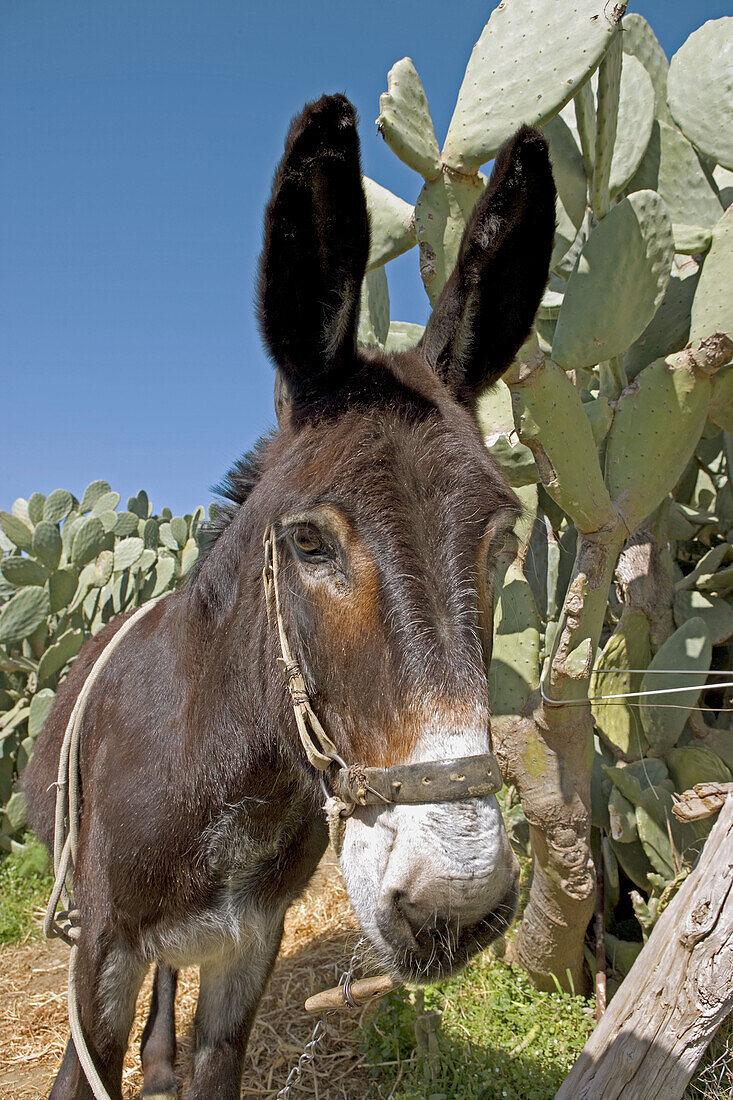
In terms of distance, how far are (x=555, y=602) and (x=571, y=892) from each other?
166 centimetres

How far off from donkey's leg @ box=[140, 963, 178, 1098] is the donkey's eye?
2.71 m

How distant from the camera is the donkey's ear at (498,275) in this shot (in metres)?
1.94

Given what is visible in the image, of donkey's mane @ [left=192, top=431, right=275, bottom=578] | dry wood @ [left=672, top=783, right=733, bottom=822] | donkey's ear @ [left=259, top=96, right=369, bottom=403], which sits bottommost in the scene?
dry wood @ [left=672, top=783, right=733, bottom=822]

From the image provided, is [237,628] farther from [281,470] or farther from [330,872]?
[330,872]

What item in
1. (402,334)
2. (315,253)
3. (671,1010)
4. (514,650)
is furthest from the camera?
(402,334)

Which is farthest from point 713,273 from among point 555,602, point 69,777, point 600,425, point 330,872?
point 330,872

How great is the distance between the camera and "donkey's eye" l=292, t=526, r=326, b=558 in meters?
1.63

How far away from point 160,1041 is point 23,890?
9.00ft

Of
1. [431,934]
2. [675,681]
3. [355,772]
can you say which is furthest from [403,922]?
[675,681]

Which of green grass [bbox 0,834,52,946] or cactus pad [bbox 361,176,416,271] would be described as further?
green grass [bbox 0,834,52,946]

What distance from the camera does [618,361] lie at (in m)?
3.44

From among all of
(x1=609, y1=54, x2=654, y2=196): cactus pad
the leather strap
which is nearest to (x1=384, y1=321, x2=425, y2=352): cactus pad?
(x1=609, y1=54, x2=654, y2=196): cactus pad

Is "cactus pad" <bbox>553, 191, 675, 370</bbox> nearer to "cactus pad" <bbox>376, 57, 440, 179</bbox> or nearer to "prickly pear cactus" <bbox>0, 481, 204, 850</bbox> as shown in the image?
"cactus pad" <bbox>376, 57, 440, 179</bbox>

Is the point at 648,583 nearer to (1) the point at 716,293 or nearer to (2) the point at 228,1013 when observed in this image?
(1) the point at 716,293
